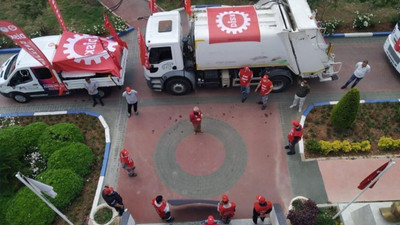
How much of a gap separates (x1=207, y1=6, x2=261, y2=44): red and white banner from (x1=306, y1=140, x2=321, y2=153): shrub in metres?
4.27

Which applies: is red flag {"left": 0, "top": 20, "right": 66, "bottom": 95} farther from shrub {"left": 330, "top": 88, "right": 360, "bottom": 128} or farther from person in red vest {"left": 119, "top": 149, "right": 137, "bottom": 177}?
shrub {"left": 330, "top": 88, "right": 360, "bottom": 128}

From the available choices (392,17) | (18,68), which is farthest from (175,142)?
(392,17)

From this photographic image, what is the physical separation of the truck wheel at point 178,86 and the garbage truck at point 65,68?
2023 mm

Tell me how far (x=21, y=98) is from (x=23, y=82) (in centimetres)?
99

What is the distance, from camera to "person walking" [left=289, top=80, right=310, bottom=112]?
1236 centimetres

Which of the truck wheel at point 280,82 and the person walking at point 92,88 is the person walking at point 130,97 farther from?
the truck wheel at point 280,82

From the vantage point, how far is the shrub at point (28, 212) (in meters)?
10.4

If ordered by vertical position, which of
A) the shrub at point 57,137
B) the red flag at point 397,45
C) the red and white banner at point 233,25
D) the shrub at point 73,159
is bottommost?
the shrub at point 73,159

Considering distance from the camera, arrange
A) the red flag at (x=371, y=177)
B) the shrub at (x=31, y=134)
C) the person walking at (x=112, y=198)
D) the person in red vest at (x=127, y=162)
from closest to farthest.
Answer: the red flag at (x=371, y=177) < the person walking at (x=112, y=198) < the person in red vest at (x=127, y=162) < the shrub at (x=31, y=134)

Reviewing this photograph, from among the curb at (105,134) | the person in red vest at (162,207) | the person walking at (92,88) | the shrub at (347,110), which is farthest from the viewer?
the person walking at (92,88)

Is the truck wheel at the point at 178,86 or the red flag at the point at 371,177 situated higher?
the red flag at the point at 371,177

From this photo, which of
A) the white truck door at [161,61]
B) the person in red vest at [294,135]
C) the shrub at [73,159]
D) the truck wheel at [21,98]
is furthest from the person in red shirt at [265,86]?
the truck wheel at [21,98]

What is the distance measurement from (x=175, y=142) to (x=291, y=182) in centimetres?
456

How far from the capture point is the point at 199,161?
1230 cm
